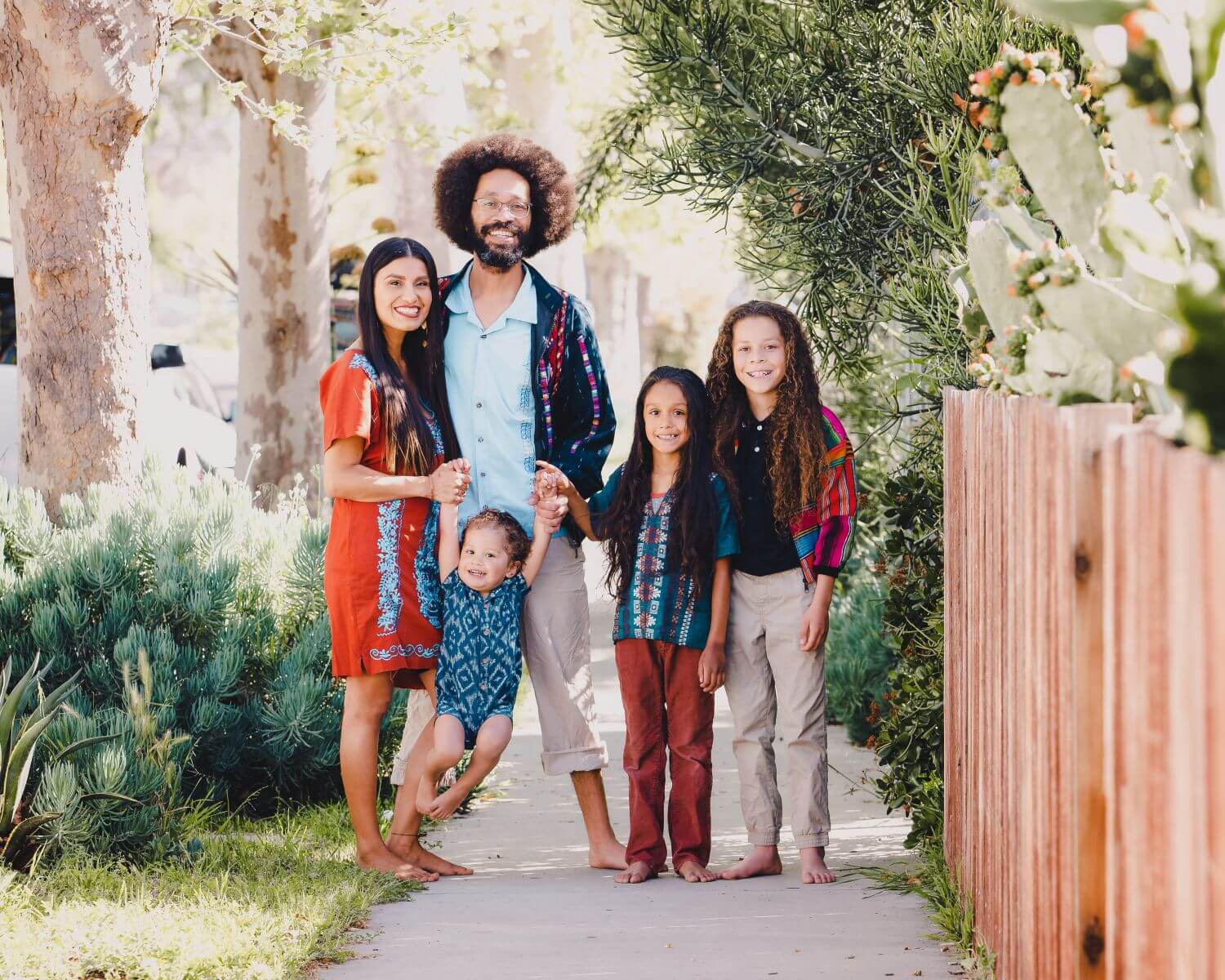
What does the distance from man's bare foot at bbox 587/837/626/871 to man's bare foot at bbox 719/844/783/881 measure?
0.40 m

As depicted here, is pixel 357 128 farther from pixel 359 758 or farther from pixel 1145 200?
pixel 1145 200

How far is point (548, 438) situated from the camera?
17.4 ft

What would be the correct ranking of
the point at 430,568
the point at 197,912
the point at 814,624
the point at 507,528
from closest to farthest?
the point at 197,912, the point at 814,624, the point at 507,528, the point at 430,568

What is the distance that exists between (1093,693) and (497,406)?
10.2ft

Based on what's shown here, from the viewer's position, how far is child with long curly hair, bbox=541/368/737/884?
4.95 m

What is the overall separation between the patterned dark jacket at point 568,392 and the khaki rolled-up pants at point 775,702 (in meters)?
0.70

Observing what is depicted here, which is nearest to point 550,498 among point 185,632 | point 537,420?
point 537,420

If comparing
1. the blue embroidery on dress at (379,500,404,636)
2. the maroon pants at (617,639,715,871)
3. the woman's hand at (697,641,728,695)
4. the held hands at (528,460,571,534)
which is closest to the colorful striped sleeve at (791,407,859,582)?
the woman's hand at (697,641,728,695)

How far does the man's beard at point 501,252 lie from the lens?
529 cm

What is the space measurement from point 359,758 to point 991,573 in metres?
2.46

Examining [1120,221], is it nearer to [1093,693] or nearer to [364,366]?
[1093,693]

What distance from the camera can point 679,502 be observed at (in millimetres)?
4973

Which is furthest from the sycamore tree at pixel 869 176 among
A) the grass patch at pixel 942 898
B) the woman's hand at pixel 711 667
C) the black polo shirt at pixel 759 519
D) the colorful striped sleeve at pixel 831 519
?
the woman's hand at pixel 711 667

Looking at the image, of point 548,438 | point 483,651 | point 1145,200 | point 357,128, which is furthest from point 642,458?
point 357,128
